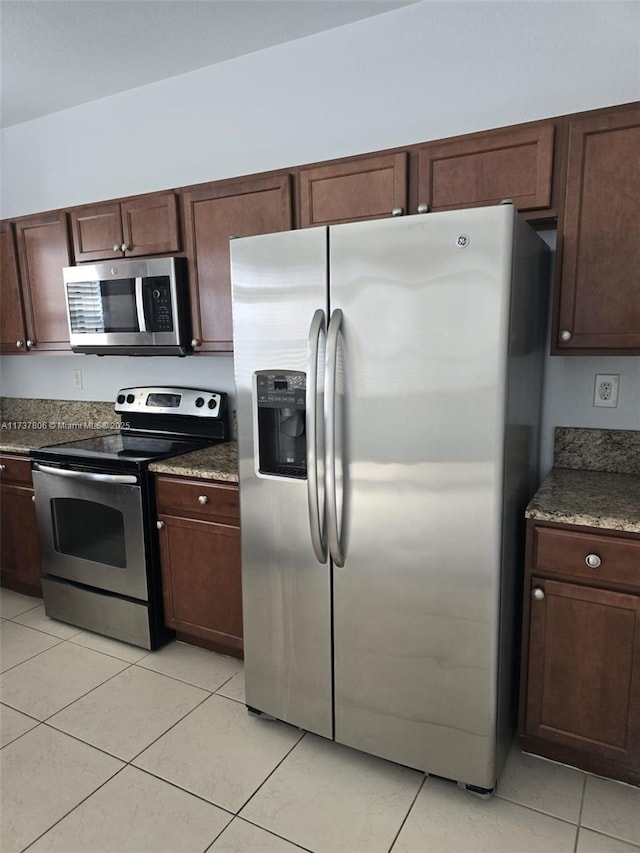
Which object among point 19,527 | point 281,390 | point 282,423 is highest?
point 281,390

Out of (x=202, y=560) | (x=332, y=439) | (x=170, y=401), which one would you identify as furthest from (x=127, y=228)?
(x=332, y=439)

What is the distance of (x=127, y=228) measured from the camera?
2.67 metres

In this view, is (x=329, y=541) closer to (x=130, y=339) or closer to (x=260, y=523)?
(x=260, y=523)

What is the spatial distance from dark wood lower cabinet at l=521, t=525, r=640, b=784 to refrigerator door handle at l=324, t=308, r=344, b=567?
1.96ft

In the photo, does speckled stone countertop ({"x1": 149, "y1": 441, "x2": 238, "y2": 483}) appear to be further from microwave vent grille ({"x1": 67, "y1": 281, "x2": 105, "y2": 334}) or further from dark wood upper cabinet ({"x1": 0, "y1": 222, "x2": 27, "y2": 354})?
dark wood upper cabinet ({"x1": 0, "y1": 222, "x2": 27, "y2": 354})

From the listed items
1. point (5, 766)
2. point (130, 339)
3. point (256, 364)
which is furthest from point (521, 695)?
point (130, 339)

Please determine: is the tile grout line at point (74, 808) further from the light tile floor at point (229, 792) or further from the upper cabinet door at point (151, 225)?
the upper cabinet door at point (151, 225)

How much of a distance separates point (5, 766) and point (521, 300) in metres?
2.25

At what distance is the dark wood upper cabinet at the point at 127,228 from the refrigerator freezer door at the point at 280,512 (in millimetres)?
935

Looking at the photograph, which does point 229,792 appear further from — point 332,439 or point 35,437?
point 35,437

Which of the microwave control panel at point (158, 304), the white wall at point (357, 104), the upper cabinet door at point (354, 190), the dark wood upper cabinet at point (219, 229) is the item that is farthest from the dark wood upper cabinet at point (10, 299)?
the upper cabinet door at point (354, 190)

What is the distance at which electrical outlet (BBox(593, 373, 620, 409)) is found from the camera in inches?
80.0

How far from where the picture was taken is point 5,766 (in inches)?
72.6

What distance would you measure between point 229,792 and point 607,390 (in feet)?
6.22
